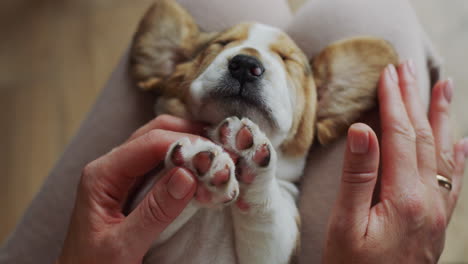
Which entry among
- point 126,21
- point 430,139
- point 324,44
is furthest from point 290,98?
point 126,21

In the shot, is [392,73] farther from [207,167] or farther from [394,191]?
[207,167]

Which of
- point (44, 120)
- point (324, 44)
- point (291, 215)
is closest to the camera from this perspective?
point (291, 215)

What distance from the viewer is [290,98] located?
1393mm

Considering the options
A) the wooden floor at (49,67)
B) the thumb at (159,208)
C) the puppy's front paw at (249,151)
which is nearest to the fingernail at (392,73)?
the puppy's front paw at (249,151)

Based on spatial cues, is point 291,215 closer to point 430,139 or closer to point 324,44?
point 430,139

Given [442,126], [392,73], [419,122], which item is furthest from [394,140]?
[442,126]

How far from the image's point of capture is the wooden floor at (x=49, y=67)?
2.93 metres

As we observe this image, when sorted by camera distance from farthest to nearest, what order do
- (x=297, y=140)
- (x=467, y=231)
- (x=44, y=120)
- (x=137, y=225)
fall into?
(x=44, y=120) < (x=467, y=231) < (x=297, y=140) < (x=137, y=225)

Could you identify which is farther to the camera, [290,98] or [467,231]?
[467,231]

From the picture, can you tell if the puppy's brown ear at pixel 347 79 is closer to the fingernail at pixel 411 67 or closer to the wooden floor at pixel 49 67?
the fingernail at pixel 411 67

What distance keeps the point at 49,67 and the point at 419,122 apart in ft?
9.40

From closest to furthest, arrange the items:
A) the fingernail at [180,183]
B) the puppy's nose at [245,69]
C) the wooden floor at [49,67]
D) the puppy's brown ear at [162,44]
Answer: the fingernail at [180,183] → the puppy's nose at [245,69] → the puppy's brown ear at [162,44] → the wooden floor at [49,67]

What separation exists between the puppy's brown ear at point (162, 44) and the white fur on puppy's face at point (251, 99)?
0.36 metres

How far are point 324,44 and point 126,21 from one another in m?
2.00
